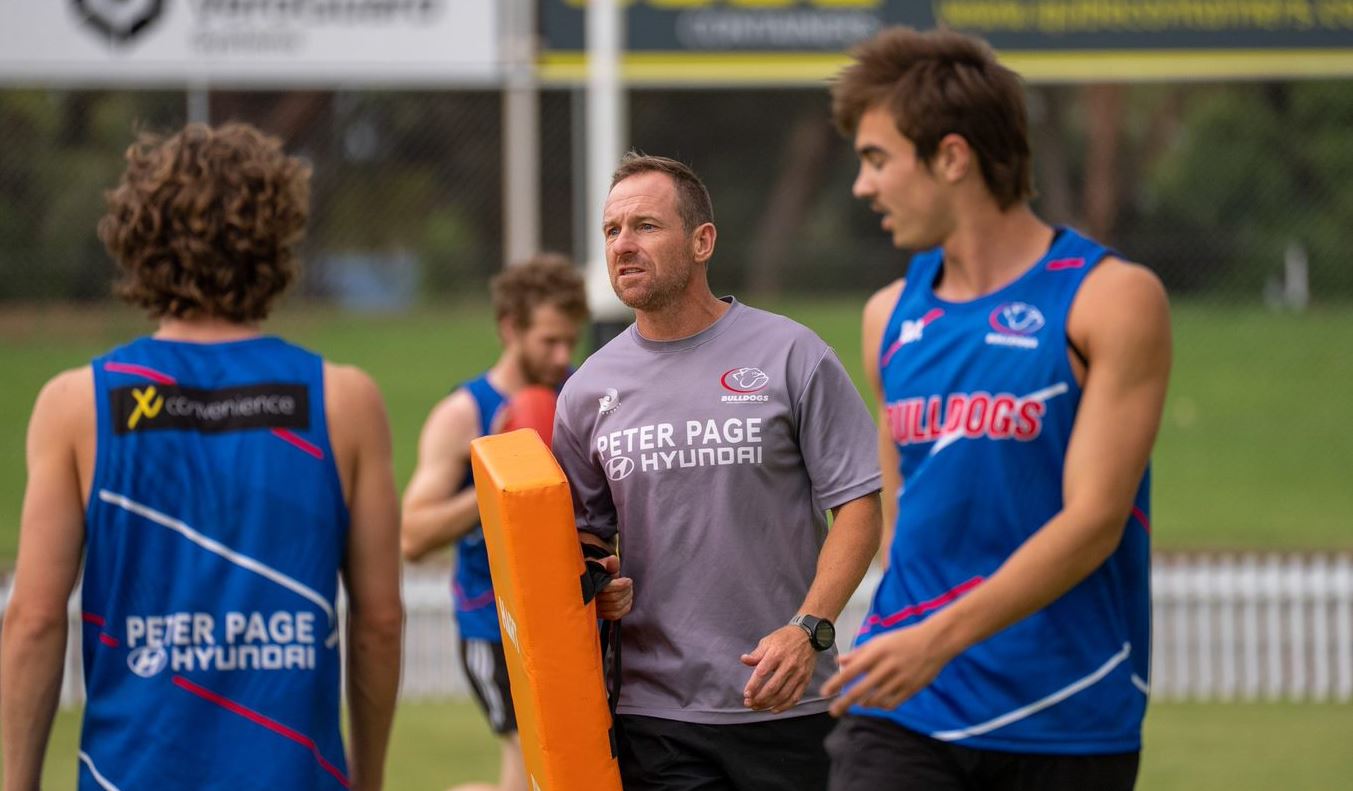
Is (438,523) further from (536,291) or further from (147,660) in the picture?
(147,660)

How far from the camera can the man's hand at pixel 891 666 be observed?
2693mm

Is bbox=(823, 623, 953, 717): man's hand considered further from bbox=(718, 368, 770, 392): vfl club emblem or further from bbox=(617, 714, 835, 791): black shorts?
bbox=(718, 368, 770, 392): vfl club emblem

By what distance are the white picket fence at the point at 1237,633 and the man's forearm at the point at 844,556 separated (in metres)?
6.17

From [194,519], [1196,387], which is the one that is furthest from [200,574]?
[1196,387]

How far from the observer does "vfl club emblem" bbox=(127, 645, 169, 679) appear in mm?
3031

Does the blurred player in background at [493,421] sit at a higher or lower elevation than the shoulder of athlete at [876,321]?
lower

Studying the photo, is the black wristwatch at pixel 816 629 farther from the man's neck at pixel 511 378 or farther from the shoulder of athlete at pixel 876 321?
the man's neck at pixel 511 378

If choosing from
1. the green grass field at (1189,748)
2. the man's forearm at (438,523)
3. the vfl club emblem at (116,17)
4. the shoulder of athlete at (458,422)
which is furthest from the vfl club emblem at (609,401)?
the vfl club emblem at (116,17)

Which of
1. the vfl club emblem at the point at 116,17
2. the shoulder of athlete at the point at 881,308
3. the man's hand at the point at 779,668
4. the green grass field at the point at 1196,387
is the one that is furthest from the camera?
the green grass field at the point at 1196,387

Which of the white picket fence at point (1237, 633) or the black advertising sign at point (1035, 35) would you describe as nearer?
the white picket fence at point (1237, 633)

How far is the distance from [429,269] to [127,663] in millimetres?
14241

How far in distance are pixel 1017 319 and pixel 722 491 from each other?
63 cm

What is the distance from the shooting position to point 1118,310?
3.03 m

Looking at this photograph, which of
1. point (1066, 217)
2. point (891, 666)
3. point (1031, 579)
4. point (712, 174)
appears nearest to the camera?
point (891, 666)
